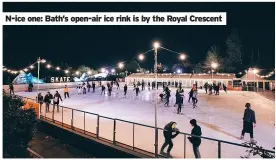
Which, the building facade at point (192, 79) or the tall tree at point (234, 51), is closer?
the building facade at point (192, 79)

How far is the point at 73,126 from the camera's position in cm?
1014

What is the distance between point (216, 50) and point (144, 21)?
55.9 metres

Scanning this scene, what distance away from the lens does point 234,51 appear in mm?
57656

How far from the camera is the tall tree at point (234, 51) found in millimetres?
57125

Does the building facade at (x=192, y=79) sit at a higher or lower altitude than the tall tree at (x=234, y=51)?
lower

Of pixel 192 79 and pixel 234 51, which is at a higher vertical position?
pixel 234 51

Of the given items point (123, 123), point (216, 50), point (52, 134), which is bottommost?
point (52, 134)

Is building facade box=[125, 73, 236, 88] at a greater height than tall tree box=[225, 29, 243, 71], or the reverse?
tall tree box=[225, 29, 243, 71]

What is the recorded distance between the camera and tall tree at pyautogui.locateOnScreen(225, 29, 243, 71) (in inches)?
2249

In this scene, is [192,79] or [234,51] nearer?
[192,79]

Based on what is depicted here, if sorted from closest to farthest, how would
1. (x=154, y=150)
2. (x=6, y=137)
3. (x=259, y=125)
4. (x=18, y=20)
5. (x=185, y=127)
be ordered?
(x=6, y=137) → (x=154, y=150) → (x=18, y=20) → (x=185, y=127) → (x=259, y=125)

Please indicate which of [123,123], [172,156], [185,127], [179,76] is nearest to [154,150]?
[172,156]

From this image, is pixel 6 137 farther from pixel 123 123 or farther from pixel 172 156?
pixel 172 156

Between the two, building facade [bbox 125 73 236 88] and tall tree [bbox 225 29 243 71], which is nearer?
building facade [bbox 125 73 236 88]
